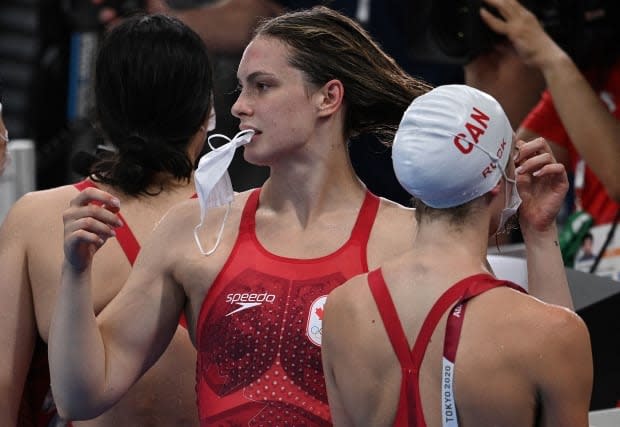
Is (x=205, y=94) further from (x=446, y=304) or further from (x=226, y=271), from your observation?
(x=446, y=304)

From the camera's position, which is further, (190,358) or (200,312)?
(190,358)

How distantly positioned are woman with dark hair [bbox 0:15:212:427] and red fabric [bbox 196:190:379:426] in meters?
0.33

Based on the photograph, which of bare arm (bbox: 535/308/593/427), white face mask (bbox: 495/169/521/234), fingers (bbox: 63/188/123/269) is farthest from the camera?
fingers (bbox: 63/188/123/269)

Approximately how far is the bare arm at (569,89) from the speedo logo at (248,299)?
1.82 metres

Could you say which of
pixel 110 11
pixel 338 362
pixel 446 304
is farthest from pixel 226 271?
pixel 110 11

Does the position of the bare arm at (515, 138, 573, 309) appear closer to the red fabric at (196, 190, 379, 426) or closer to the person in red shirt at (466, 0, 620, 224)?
the red fabric at (196, 190, 379, 426)

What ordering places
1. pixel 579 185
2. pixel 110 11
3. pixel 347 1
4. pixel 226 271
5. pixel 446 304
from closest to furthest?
pixel 446 304 → pixel 226 271 → pixel 579 185 → pixel 347 1 → pixel 110 11

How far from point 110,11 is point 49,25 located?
23.6 inches

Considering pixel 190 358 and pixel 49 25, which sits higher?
pixel 190 358

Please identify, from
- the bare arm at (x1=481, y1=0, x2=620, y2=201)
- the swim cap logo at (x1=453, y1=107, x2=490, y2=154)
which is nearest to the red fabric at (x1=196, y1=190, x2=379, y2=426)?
the swim cap logo at (x1=453, y1=107, x2=490, y2=154)

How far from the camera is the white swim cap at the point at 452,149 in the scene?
2.24 m

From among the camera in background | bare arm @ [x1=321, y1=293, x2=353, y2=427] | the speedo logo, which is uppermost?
bare arm @ [x1=321, y1=293, x2=353, y2=427]

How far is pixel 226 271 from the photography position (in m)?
2.61

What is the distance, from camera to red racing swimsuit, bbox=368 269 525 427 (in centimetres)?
216
